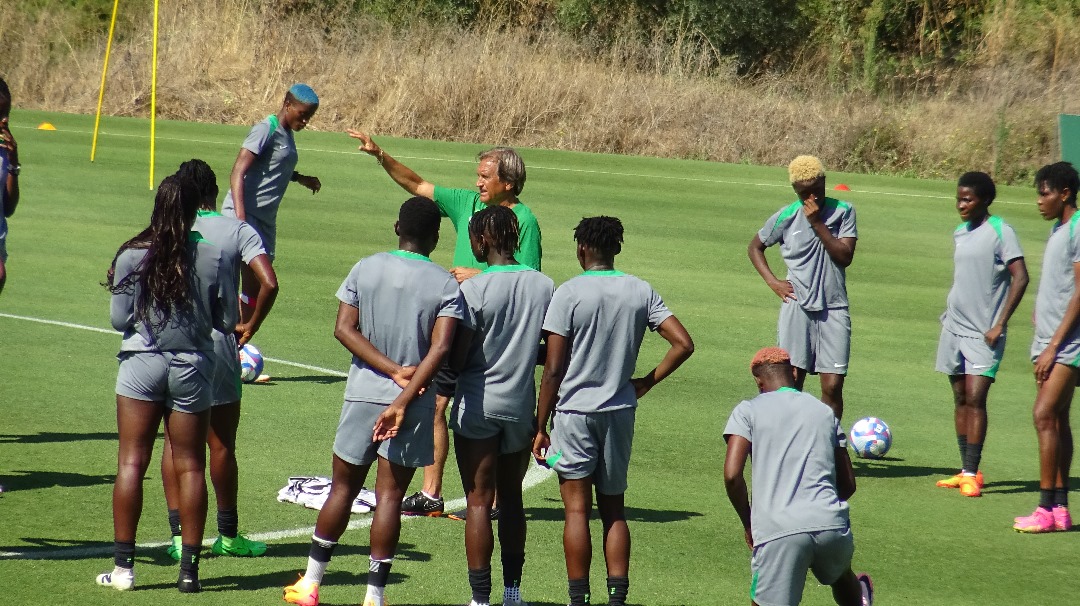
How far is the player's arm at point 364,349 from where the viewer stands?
257 inches

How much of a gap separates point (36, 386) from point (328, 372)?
105 inches

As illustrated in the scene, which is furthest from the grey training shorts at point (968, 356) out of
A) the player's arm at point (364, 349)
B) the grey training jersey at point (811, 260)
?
the player's arm at point (364, 349)

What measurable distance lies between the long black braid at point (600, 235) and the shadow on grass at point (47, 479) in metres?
3.79

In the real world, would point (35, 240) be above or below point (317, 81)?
below

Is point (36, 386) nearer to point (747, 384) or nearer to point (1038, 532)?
point (747, 384)

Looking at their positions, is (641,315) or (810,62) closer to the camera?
(641,315)

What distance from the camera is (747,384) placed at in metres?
13.5

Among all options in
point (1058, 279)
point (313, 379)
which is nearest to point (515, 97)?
point (313, 379)

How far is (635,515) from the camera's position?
29.6 feet

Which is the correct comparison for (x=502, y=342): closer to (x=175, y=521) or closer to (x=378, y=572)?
(x=378, y=572)

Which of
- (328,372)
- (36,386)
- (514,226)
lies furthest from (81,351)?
(514,226)

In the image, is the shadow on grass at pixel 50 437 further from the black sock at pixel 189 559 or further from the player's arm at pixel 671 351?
the player's arm at pixel 671 351

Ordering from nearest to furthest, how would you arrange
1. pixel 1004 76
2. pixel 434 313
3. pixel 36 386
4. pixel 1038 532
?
1. pixel 434 313
2. pixel 1038 532
3. pixel 36 386
4. pixel 1004 76

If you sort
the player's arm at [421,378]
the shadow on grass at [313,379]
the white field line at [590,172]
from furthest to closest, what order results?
the white field line at [590,172] < the shadow on grass at [313,379] < the player's arm at [421,378]
